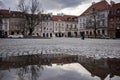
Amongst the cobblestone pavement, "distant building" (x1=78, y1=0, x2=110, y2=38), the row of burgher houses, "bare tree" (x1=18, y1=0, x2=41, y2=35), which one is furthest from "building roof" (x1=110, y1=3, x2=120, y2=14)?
the cobblestone pavement

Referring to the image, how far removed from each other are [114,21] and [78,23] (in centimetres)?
2719

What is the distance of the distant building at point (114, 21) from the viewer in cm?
8194

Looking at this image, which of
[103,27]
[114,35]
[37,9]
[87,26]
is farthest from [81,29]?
[37,9]

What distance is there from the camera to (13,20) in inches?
4183

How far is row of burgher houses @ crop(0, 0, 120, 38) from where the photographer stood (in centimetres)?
8256

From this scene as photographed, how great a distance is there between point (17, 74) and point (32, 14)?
207 feet

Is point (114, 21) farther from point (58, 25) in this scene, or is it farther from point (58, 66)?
point (58, 66)

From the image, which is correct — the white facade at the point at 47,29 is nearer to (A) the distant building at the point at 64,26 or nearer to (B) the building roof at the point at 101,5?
(A) the distant building at the point at 64,26

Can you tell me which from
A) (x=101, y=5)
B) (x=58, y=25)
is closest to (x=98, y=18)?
(x=101, y=5)

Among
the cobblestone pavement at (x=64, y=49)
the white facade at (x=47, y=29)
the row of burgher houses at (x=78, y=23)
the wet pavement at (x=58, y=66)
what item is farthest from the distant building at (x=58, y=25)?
the wet pavement at (x=58, y=66)

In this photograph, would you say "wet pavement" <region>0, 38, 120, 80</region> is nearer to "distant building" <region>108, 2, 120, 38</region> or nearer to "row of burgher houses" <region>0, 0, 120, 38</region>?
"row of burgher houses" <region>0, 0, 120, 38</region>

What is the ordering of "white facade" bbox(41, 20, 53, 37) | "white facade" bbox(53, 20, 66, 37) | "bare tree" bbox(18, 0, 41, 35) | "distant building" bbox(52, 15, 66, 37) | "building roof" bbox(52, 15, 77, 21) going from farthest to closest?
"building roof" bbox(52, 15, 77, 21)
"white facade" bbox(53, 20, 66, 37)
"distant building" bbox(52, 15, 66, 37)
"white facade" bbox(41, 20, 53, 37)
"bare tree" bbox(18, 0, 41, 35)

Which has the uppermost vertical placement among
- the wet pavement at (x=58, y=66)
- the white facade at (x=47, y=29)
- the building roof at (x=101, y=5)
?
the building roof at (x=101, y=5)

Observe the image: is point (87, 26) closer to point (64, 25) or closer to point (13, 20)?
point (64, 25)
